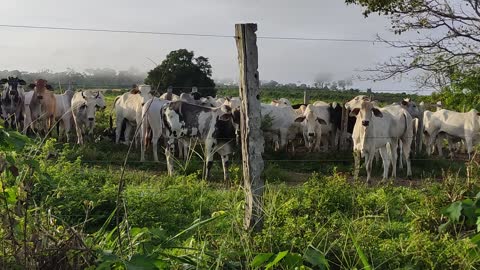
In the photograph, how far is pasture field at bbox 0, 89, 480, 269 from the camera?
13.4 feet

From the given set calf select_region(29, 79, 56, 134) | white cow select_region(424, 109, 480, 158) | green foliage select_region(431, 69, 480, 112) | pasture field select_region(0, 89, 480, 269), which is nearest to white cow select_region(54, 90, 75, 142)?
calf select_region(29, 79, 56, 134)

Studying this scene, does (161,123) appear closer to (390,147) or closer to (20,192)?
(390,147)

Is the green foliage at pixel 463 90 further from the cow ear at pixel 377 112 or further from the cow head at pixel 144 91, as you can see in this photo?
the cow head at pixel 144 91

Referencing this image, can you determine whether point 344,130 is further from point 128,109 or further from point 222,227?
point 222,227

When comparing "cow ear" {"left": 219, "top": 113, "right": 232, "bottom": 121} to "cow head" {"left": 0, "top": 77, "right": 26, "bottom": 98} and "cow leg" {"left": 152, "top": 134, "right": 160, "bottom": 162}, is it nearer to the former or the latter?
"cow leg" {"left": 152, "top": 134, "right": 160, "bottom": 162}

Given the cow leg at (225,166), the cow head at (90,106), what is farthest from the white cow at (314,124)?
the cow head at (90,106)

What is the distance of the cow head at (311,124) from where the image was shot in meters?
17.9

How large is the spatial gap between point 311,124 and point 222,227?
12.1 m

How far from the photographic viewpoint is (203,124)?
46.5ft

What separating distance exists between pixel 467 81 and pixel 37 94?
1287cm

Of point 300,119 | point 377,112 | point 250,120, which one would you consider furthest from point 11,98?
point 250,120

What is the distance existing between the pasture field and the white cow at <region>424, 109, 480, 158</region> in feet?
36.4

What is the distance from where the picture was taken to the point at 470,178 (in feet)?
23.1

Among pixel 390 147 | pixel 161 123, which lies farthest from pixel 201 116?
pixel 390 147
